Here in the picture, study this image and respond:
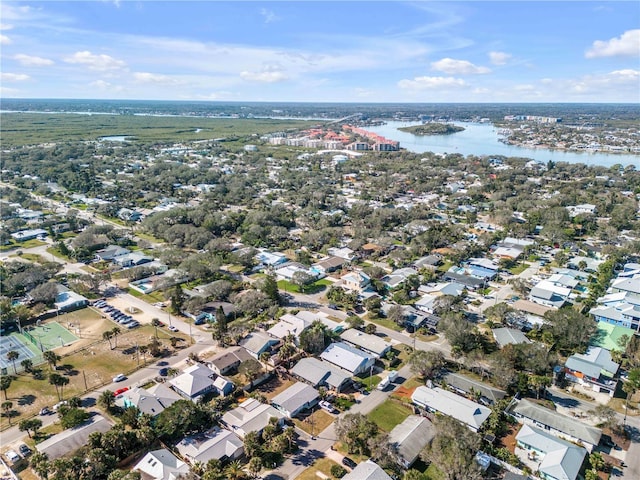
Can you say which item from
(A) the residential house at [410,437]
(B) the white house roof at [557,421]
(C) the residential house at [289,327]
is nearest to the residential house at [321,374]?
(C) the residential house at [289,327]

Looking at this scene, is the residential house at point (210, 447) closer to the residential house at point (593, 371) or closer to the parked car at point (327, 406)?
the parked car at point (327, 406)

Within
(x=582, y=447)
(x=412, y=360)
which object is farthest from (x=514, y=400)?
(x=412, y=360)

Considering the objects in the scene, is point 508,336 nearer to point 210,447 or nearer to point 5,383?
point 210,447

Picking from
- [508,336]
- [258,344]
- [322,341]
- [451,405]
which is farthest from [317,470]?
[508,336]

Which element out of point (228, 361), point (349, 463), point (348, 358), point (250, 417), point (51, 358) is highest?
point (51, 358)

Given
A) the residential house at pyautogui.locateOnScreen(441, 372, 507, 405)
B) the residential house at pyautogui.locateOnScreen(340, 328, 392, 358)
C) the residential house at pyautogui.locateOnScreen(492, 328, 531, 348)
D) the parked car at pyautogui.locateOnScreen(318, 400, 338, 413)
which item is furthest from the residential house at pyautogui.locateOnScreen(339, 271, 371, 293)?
the parked car at pyautogui.locateOnScreen(318, 400, 338, 413)

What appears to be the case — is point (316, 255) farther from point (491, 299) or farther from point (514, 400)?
point (514, 400)

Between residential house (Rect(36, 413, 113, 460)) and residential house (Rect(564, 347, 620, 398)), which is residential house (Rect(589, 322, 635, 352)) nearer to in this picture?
residential house (Rect(564, 347, 620, 398))
